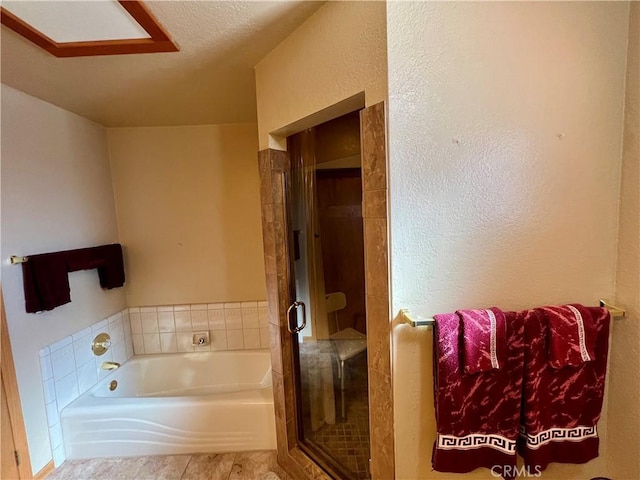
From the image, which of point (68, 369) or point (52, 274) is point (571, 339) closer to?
point (52, 274)

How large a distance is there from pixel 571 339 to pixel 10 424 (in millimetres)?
2705

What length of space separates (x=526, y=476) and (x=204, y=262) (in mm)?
2455

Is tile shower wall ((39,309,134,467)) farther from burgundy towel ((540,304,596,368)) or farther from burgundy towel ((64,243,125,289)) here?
burgundy towel ((540,304,596,368))

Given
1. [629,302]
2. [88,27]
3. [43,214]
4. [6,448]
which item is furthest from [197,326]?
[629,302]

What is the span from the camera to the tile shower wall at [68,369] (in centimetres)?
181

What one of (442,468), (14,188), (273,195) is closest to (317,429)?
(442,468)

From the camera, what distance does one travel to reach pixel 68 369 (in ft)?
6.37

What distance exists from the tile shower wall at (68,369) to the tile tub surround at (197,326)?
0.23 m

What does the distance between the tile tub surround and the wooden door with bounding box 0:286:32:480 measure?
0.98 m

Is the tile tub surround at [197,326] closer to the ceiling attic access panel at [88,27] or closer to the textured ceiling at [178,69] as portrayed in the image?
the textured ceiling at [178,69]

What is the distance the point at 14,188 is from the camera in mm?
Result: 1673

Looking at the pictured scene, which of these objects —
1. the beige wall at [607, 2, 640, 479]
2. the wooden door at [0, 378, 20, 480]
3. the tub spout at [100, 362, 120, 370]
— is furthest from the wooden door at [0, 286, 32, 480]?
the beige wall at [607, 2, 640, 479]

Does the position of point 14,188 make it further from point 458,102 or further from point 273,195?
point 458,102

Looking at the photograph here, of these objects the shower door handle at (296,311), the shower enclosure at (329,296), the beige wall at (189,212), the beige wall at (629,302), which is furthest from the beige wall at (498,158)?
the beige wall at (189,212)
